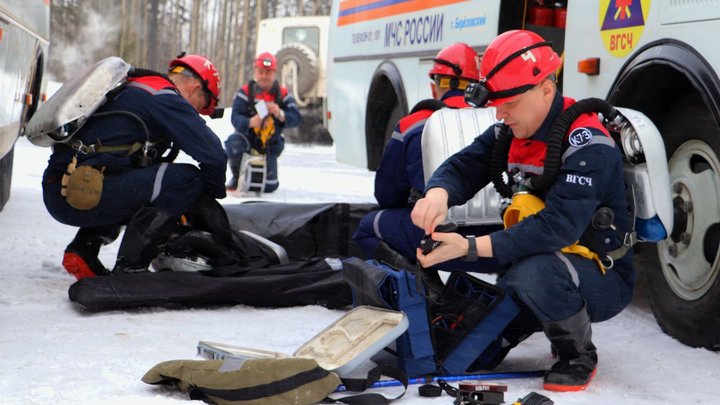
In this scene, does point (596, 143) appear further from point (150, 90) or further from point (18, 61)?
point (18, 61)

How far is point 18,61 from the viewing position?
540cm

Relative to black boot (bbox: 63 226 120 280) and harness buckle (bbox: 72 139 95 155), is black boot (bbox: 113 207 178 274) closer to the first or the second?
black boot (bbox: 63 226 120 280)

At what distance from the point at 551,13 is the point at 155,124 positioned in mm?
2262

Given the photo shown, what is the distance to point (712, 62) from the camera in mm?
3721

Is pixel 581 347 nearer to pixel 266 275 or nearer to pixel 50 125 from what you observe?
pixel 266 275

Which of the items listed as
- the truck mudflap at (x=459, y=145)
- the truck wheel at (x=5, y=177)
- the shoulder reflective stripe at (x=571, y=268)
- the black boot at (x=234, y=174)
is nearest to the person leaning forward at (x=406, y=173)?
the truck mudflap at (x=459, y=145)

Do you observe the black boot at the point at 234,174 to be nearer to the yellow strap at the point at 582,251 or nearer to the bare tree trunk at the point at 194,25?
the yellow strap at the point at 582,251

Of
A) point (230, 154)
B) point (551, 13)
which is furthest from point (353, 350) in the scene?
point (230, 154)

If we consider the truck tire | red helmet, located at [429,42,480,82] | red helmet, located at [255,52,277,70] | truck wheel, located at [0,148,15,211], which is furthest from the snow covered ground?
the truck tire

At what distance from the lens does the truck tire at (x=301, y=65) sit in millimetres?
17484

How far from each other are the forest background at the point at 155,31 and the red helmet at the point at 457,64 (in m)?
24.2

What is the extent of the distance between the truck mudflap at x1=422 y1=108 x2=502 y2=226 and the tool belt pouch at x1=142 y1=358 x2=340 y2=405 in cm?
146

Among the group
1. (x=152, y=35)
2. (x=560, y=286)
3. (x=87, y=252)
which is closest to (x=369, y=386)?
(x=560, y=286)

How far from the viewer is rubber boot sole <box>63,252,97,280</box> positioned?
4930 mm
